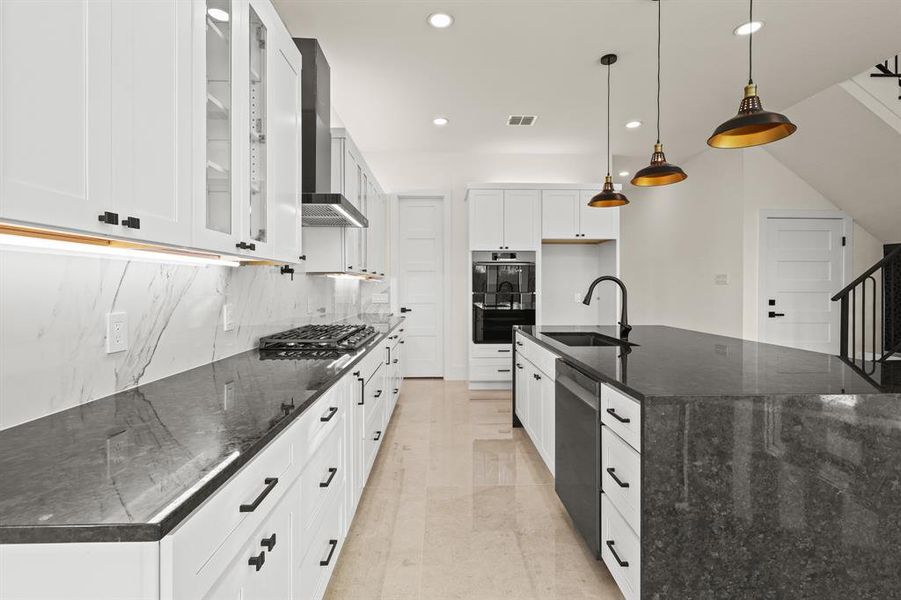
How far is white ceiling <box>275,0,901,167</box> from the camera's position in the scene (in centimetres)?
294

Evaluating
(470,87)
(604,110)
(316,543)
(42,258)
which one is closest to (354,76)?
(470,87)

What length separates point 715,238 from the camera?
19.4 ft

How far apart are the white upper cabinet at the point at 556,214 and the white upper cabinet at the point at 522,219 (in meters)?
0.08

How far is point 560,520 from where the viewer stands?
7.75 ft

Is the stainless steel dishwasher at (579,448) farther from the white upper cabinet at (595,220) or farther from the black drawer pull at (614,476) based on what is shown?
the white upper cabinet at (595,220)

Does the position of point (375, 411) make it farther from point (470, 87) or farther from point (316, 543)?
point (470, 87)

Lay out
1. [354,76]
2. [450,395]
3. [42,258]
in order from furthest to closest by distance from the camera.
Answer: [450,395] < [354,76] < [42,258]

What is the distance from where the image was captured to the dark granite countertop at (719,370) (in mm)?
1419

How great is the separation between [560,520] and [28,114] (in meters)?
2.58

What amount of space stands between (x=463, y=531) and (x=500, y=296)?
10.9 ft

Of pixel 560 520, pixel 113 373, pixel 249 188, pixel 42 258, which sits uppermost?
pixel 249 188

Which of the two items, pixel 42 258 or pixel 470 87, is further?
pixel 470 87

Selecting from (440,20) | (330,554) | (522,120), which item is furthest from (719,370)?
A: (522,120)

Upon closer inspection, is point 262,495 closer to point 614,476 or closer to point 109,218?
point 109,218
